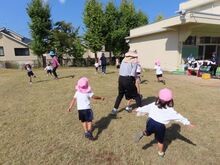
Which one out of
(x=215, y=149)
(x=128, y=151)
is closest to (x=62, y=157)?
(x=128, y=151)

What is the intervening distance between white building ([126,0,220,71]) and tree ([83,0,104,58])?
7.79 metres

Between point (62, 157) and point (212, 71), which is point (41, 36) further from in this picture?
point (62, 157)

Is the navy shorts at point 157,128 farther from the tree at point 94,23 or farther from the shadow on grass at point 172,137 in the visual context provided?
the tree at point 94,23

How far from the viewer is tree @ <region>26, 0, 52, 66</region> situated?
84.9 ft

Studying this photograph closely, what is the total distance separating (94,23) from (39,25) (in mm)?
7162

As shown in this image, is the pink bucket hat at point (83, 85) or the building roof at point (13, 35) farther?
the building roof at point (13, 35)

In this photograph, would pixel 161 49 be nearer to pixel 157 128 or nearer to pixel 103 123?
pixel 103 123

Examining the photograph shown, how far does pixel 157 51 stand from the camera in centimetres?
1964

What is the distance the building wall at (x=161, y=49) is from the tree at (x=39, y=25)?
12232 mm

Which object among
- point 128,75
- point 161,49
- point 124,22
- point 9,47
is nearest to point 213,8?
point 161,49

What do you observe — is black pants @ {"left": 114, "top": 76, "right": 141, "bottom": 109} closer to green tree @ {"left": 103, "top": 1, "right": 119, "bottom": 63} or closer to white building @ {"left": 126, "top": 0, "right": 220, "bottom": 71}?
white building @ {"left": 126, "top": 0, "right": 220, "bottom": 71}

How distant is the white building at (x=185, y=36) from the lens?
14.5 meters

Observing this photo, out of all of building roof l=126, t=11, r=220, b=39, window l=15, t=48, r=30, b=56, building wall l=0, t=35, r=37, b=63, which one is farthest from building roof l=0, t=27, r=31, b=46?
building roof l=126, t=11, r=220, b=39

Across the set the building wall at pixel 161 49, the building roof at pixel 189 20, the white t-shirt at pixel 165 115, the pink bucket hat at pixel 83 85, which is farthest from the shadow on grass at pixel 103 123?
the building wall at pixel 161 49
